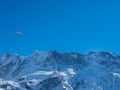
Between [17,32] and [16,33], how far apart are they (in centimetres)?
265

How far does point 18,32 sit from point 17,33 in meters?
2.53

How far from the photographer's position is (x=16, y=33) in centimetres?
12162

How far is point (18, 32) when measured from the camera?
4892 inches

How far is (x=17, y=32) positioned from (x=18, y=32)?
0.30 metres

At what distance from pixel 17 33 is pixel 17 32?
8.34ft

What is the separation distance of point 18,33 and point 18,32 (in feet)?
7.31

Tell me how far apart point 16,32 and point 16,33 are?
285 centimetres

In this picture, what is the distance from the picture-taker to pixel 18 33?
12206 cm

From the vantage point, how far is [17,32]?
124m

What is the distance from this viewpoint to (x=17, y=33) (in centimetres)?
12175

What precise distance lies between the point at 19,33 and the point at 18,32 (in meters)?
1.60

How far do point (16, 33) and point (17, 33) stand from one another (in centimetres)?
31

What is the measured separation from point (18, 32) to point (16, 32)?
0.65m
